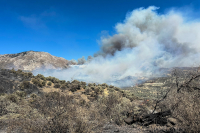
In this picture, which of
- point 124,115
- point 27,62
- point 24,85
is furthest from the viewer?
point 27,62

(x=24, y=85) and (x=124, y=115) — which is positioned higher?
(x=24, y=85)

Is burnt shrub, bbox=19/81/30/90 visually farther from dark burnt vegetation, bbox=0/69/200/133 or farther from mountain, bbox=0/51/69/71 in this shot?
mountain, bbox=0/51/69/71

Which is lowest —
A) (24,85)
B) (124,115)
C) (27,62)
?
(124,115)

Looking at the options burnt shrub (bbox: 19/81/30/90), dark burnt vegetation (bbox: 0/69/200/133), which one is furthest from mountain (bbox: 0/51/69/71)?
dark burnt vegetation (bbox: 0/69/200/133)

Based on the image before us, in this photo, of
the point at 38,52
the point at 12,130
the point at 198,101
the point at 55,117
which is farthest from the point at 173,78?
the point at 38,52

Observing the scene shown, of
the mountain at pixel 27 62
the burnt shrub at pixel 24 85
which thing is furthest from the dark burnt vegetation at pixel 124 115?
the mountain at pixel 27 62

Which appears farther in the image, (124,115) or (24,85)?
(24,85)

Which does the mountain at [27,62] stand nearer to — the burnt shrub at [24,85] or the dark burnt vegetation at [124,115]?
the burnt shrub at [24,85]

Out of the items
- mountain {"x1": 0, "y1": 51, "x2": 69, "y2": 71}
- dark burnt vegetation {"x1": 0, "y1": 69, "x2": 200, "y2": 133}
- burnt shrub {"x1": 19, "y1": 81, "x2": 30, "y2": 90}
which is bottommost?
dark burnt vegetation {"x1": 0, "y1": 69, "x2": 200, "y2": 133}

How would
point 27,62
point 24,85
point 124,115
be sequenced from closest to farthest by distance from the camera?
point 124,115 → point 24,85 → point 27,62

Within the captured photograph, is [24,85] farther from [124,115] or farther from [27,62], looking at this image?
[27,62]

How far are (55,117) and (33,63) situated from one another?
118 meters

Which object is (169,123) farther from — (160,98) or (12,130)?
(12,130)

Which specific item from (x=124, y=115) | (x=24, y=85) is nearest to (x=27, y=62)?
(x=24, y=85)
